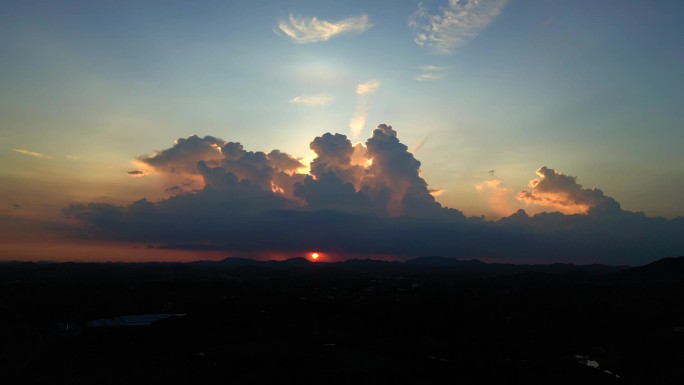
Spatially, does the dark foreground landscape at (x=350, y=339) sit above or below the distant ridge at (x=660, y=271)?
below

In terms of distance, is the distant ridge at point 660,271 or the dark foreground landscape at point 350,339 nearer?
the dark foreground landscape at point 350,339

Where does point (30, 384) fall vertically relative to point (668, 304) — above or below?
below

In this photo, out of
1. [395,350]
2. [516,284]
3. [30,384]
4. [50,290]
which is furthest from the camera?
[516,284]

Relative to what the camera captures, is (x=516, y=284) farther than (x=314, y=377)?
Yes

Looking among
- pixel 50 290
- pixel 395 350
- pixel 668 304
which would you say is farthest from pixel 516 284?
pixel 50 290

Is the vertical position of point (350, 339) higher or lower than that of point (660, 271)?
lower

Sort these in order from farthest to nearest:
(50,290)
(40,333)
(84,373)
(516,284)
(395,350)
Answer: (516,284) → (50,290) → (40,333) → (395,350) → (84,373)

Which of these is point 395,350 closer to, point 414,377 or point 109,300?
point 414,377
